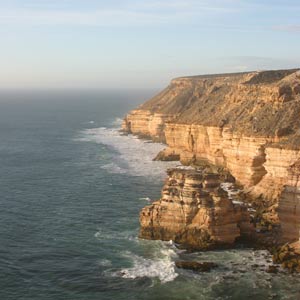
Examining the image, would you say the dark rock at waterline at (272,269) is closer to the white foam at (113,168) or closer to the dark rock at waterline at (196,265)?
the dark rock at waterline at (196,265)

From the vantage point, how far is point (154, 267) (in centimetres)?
4291

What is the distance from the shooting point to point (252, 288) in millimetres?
39250

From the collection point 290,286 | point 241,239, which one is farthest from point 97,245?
point 290,286

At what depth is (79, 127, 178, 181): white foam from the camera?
81.2 m

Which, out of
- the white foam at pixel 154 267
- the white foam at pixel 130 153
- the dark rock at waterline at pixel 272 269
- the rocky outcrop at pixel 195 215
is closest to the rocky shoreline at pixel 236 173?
the rocky outcrop at pixel 195 215

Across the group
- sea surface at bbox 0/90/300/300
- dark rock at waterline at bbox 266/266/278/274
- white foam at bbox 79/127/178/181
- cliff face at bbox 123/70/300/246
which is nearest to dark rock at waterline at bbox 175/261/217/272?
sea surface at bbox 0/90/300/300

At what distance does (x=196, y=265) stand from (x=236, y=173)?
78.0 feet

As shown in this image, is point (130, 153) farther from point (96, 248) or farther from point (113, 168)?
point (96, 248)

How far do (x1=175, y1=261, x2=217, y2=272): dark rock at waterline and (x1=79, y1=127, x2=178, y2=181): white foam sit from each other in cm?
3222

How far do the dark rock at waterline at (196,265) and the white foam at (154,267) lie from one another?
1.95ft

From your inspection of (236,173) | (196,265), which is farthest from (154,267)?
(236,173)

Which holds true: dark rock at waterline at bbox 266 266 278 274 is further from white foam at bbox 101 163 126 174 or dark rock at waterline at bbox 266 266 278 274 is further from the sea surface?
white foam at bbox 101 163 126 174

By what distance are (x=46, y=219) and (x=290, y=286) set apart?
83.4 feet

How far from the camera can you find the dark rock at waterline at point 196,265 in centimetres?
4219
